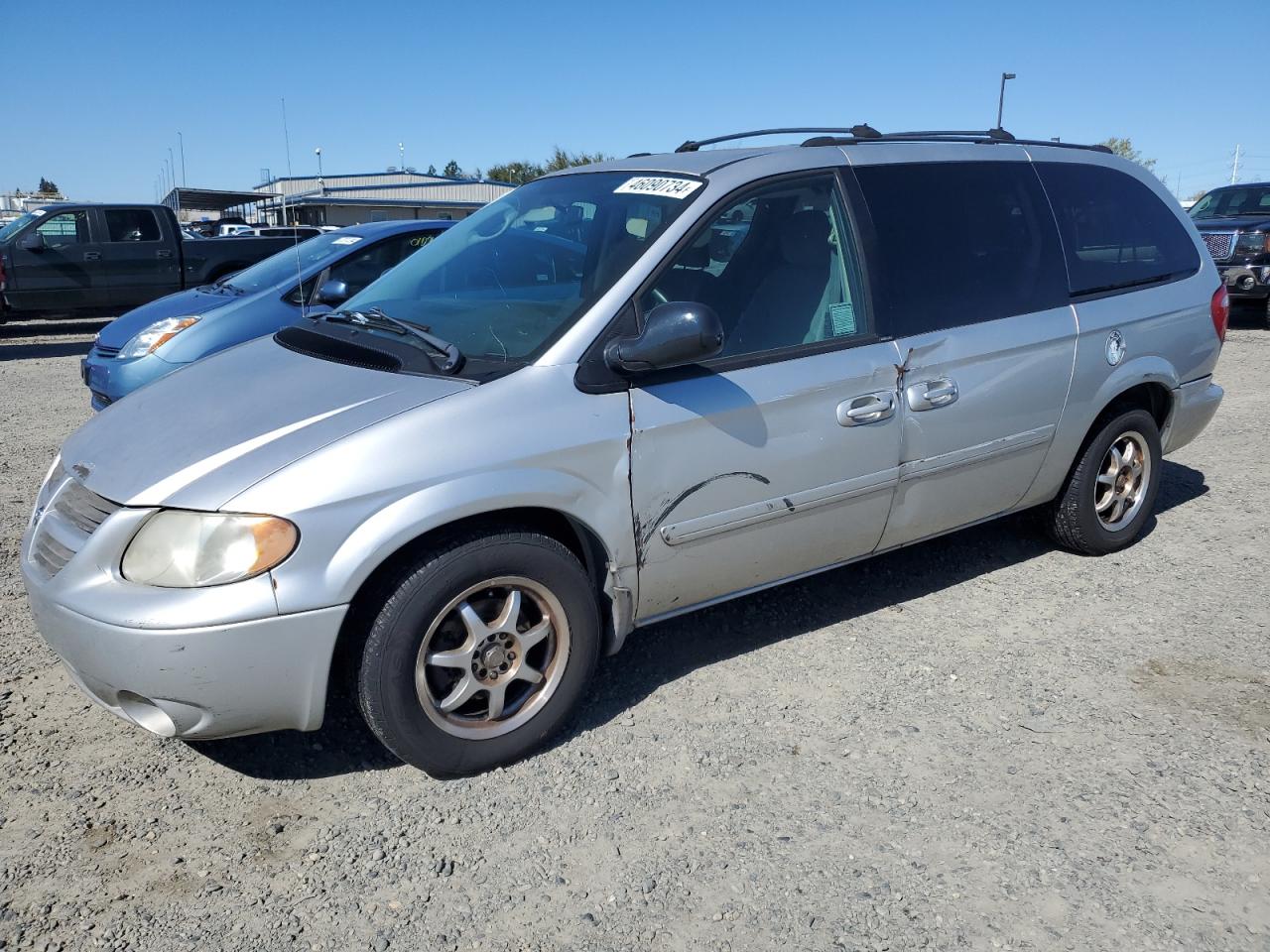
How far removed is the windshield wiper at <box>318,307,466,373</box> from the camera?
3254mm

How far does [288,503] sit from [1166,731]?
2.83m

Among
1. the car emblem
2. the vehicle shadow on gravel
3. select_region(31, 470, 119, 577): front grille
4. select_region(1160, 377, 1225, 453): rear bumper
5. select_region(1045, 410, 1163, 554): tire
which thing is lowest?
the vehicle shadow on gravel

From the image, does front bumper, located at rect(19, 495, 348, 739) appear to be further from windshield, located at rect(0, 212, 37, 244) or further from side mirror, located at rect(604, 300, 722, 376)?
windshield, located at rect(0, 212, 37, 244)

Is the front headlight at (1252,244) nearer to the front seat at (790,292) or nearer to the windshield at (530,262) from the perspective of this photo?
the front seat at (790,292)

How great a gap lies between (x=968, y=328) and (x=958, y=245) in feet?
1.14

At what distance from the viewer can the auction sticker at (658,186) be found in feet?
11.8

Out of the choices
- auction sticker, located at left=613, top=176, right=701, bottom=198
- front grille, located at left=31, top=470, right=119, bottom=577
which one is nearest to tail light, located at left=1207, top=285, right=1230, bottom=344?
auction sticker, located at left=613, top=176, right=701, bottom=198

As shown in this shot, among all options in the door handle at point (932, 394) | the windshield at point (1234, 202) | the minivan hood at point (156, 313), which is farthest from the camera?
the windshield at point (1234, 202)

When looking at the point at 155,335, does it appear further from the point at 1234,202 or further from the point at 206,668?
the point at 1234,202

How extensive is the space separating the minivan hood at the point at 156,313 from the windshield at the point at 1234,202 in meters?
13.5

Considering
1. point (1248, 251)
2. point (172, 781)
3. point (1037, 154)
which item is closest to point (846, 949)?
point (172, 781)

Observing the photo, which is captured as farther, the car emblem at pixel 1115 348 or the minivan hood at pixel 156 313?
the minivan hood at pixel 156 313

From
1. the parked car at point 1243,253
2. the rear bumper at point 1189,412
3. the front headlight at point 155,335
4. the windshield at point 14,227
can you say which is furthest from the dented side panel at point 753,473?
the windshield at point 14,227

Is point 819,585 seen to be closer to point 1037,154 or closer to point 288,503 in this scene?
point 1037,154
